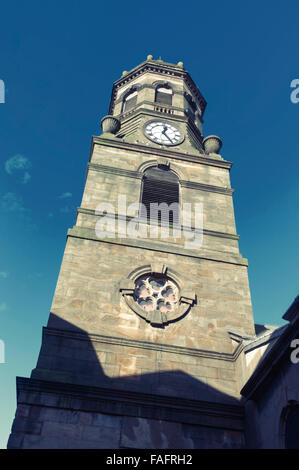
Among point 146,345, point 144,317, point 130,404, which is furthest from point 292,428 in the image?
point 144,317

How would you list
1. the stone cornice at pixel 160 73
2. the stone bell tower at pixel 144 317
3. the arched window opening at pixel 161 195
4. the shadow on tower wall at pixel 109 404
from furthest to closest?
the stone cornice at pixel 160 73, the arched window opening at pixel 161 195, the stone bell tower at pixel 144 317, the shadow on tower wall at pixel 109 404

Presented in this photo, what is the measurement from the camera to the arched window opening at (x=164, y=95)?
81.7 feet

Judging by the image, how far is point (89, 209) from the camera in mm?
16031

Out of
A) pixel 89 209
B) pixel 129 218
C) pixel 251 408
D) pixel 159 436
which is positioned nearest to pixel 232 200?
pixel 129 218

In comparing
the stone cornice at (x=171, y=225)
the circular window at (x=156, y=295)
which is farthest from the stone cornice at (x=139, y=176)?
the circular window at (x=156, y=295)

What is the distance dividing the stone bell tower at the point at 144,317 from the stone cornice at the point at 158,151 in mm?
42

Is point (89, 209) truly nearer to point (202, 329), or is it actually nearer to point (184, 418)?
point (202, 329)

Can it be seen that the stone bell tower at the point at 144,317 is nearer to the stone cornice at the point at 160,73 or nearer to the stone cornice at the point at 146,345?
the stone cornice at the point at 146,345

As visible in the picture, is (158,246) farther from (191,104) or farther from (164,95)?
(191,104)

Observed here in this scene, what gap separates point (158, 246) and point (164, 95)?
1274 centimetres

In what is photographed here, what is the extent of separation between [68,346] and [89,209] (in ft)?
18.1

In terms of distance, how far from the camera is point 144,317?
13086mm
